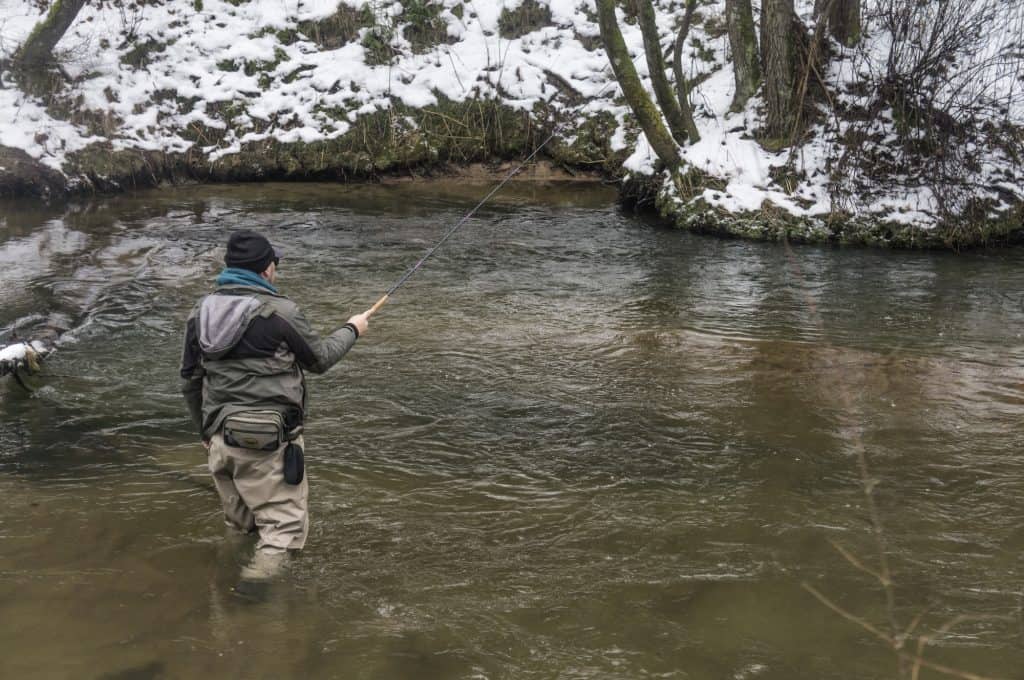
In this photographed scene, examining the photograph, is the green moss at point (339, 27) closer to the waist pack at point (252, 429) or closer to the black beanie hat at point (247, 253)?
the black beanie hat at point (247, 253)

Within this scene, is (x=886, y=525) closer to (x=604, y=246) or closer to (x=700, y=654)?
(x=700, y=654)

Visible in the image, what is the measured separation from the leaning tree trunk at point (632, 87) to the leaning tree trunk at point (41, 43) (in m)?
9.36

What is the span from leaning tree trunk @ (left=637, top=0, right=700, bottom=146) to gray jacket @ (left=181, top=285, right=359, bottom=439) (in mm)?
9026

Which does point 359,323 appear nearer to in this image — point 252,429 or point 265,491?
point 252,429

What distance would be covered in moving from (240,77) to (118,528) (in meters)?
13.2

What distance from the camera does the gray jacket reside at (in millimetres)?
4156

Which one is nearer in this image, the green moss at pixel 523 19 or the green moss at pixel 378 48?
the green moss at pixel 378 48

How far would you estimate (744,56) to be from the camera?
44.7 ft

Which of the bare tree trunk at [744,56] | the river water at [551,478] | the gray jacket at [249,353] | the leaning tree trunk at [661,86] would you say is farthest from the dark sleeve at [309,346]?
the bare tree trunk at [744,56]

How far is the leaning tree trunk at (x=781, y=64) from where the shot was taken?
487 inches

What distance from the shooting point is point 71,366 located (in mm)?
7367

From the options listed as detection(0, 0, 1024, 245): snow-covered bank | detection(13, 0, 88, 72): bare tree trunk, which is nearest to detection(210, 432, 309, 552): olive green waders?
detection(0, 0, 1024, 245): snow-covered bank

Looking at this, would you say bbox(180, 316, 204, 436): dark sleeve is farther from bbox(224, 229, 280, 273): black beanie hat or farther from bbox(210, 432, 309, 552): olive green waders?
bbox(224, 229, 280, 273): black beanie hat

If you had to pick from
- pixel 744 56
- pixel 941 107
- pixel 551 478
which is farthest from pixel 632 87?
pixel 551 478
